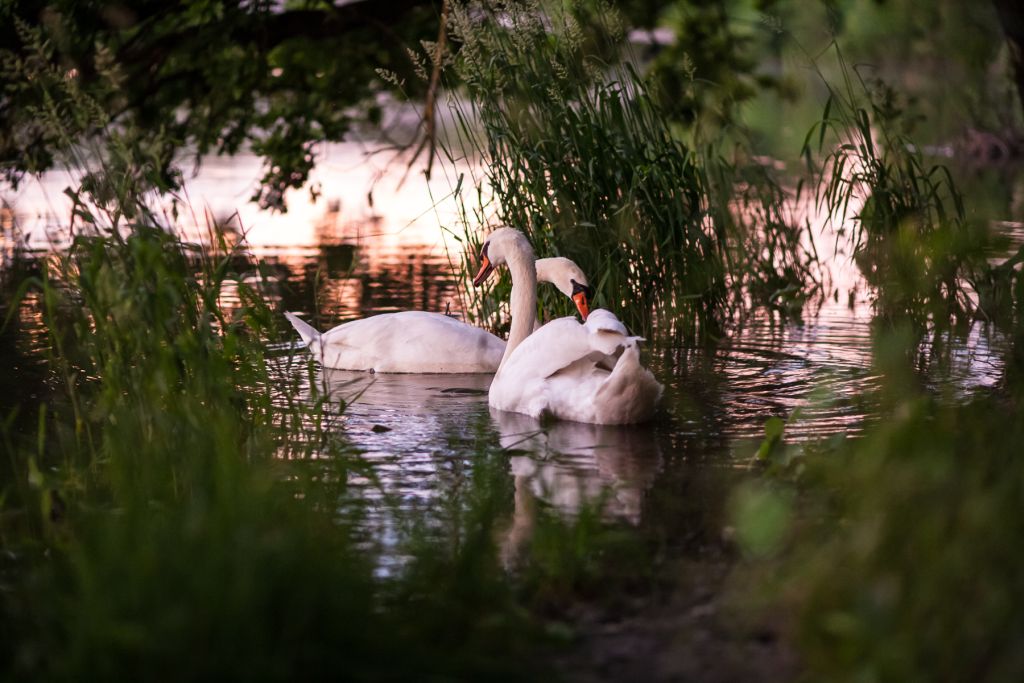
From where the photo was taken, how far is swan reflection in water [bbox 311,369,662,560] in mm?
4895

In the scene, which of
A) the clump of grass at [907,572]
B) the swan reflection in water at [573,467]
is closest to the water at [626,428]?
the swan reflection in water at [573,467]

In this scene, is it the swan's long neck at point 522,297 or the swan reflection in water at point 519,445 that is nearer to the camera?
the swan reflection in water at point 519,445

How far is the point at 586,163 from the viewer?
748cm

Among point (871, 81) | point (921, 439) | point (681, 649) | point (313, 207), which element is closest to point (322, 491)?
point (681, 649)

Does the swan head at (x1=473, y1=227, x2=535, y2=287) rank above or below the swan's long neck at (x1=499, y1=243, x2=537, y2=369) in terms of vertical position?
above

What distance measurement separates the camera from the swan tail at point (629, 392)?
5.87 m

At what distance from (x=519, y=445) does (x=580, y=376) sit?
Result: 24.3 inches

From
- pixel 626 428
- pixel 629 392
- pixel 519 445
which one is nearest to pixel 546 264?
pixel 626 428

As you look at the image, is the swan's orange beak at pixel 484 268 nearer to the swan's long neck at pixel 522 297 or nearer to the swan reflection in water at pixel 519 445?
the swan's long neck at pixel 522 297

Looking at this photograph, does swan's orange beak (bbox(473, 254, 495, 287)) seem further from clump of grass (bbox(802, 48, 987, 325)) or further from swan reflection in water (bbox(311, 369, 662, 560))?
clump of grass (bbox(802, 48, 987, 325))

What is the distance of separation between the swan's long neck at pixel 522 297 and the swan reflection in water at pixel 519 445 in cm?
38

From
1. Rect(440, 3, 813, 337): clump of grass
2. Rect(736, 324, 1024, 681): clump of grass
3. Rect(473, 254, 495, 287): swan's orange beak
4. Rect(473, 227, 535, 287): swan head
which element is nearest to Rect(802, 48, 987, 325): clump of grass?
Rect(440, 3, 813, 337): clump of grass

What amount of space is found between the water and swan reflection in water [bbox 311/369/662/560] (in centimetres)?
1

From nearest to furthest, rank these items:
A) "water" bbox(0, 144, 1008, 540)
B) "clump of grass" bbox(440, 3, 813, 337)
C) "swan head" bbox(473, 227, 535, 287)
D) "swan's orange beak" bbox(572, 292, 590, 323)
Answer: "water" bbox(0, 144, 1008, 540), "swan's orange beak" bbox(572, 292, 590, 323), "swan head" bbox(473, 227, 535, 287), "clump of grass" bbox(440, 3, 813, 337)
